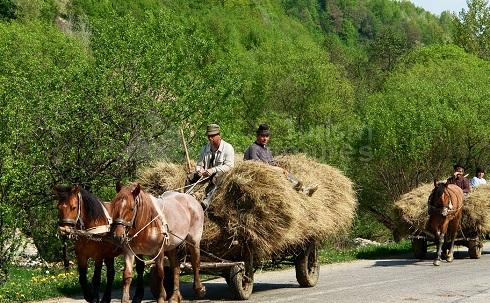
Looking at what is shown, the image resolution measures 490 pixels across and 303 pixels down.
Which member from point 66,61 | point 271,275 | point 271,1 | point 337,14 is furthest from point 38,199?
point 337,14

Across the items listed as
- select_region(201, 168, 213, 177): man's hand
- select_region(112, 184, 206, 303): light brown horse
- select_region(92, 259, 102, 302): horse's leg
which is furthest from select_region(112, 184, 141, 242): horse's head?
select_region(201, 168, 213, 177): man's hand

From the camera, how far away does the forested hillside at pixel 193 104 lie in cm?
1933

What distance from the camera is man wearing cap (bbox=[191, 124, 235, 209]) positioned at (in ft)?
40.7

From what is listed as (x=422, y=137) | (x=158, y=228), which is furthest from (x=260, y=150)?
(x=422, y=137)

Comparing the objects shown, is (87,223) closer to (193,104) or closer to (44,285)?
(44,285)

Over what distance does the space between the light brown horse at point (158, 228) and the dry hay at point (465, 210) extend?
31.2 feet

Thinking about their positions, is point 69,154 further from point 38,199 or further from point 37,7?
point 37,7

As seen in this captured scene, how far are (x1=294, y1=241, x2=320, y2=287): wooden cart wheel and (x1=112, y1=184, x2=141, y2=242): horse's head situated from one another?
4.39 m

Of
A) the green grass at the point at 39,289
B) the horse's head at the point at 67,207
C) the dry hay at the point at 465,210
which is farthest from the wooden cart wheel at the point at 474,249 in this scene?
the horse's head at the point at 67,207

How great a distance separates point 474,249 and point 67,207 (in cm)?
1357

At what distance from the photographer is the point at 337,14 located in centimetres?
18538

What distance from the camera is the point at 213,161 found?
1284cm

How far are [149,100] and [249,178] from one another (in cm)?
969

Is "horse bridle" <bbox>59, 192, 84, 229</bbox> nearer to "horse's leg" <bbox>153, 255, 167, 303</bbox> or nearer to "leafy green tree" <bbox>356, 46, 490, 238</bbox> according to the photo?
"horse's leg" <bbox>153, 255, 167, 303</bbox>
